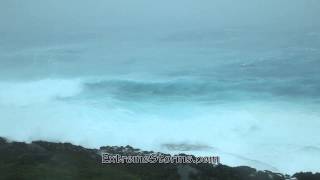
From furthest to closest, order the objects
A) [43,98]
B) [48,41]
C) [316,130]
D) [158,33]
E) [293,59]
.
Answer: [158,33] → [48,41] → [293,59] → [43,98] → [316,130]

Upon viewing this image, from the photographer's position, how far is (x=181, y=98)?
2064 cm

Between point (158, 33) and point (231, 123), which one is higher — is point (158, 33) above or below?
above

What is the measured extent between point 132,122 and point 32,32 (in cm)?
3674

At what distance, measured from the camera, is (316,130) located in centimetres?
1501

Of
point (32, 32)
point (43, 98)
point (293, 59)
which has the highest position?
point (32, 32)

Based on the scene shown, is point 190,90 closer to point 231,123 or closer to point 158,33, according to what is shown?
point 231,123

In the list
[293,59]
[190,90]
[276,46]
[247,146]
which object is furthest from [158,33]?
[247,146]

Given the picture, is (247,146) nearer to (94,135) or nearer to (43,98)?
(94,135)

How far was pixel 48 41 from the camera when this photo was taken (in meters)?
42.8

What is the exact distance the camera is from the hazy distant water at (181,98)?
14641 millimetres

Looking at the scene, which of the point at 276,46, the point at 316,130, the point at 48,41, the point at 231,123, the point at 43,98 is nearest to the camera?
the point at 316,130

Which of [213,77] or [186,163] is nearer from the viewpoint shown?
[186,163]

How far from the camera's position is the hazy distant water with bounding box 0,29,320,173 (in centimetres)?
1464

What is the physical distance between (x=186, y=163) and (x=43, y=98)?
445 inches
